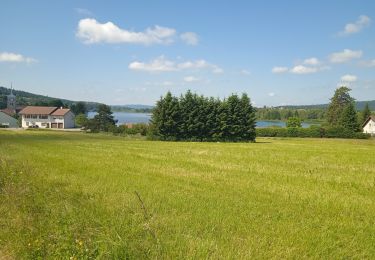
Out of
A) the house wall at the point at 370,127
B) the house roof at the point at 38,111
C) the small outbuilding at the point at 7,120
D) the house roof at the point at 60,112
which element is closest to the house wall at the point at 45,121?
the house roof at the point at 60,112

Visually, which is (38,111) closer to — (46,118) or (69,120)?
(46,118)

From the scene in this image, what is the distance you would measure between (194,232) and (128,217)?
1.48m

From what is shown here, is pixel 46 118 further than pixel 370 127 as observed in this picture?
Yes

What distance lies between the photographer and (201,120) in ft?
201

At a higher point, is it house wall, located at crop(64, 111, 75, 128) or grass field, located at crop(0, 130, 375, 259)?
house wall, located at crop(64, 111, 75, 128)

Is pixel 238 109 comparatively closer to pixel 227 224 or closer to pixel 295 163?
pixel 295 163

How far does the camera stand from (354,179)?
587 inches

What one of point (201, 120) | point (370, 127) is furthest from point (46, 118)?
point (370, 127)

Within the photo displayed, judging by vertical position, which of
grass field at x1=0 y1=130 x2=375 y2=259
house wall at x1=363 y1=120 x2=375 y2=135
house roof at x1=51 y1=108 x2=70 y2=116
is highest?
house roof at x1=51 y1=108 x2=70 y2=116

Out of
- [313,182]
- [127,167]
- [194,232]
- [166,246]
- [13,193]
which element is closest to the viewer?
[166,246]

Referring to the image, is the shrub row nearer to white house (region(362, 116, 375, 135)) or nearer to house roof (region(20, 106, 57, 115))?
white house (region(362, 116, 375, 135))

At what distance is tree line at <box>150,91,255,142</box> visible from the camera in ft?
199

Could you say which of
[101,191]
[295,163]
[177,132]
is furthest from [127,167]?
[177,132]

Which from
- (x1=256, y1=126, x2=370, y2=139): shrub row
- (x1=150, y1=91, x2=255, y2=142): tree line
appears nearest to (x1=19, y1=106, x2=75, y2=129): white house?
(x1=256, y1=126, x2=370, y2=139): shrub row
